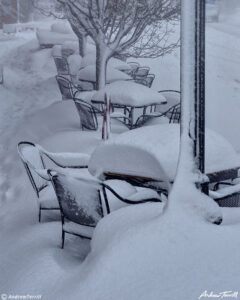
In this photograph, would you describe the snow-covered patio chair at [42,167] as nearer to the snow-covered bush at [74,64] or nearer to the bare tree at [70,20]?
the bare tree at [70,20]

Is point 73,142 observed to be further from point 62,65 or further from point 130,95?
point 62,65

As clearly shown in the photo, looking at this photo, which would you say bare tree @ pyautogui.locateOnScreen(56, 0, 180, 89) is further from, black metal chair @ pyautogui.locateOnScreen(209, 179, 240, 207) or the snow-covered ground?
black metal chair @ pyautogui.locateOnScreen(209, 179, 240, 207)

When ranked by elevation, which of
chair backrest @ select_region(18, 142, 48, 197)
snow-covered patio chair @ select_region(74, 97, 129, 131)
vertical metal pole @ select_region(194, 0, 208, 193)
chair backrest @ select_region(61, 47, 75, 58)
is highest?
vertical metal pole @ select_region(194, 0, 208, 193)

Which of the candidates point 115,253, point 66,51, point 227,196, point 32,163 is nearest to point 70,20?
point 32,163

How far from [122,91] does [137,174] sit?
472 centimetres

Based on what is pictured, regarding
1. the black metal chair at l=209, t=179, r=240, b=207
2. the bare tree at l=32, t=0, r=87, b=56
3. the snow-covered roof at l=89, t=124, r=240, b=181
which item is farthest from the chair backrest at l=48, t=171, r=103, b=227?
the bare tree at l=32, t=0, r=87, b=56

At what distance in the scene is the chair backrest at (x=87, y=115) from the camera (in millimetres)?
9070

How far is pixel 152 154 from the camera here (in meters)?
4.72

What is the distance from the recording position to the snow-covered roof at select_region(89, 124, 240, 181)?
468cm

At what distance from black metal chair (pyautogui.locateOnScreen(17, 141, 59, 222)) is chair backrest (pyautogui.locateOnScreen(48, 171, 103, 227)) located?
2.26 feet

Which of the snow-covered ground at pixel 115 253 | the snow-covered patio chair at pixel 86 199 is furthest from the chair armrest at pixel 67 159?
Result: the snow-covered patio chair at pixel 86 199

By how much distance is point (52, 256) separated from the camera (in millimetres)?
4379

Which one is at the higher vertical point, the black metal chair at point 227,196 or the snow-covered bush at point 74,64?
the black metal chair at point 227,196

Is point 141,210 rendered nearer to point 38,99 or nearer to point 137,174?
point 137,174
